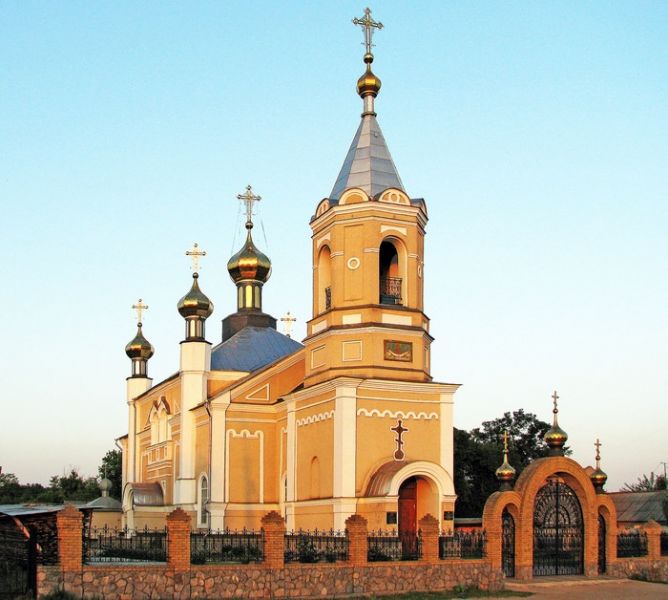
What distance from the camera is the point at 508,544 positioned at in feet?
65.2

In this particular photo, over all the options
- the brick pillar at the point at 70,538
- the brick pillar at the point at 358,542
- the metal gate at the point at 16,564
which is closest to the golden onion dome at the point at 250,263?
the brick pillar at the point at 358,542

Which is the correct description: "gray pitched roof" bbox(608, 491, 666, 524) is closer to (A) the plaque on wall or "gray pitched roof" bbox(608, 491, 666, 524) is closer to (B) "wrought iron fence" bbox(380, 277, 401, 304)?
(A) the plaque on wall

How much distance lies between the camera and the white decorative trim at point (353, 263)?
77.0 ft

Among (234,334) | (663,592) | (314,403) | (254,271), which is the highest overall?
(254,271)

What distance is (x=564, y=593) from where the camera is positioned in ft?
60.6

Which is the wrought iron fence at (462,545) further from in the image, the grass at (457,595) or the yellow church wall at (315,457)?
the yellow church wall at (315,457)

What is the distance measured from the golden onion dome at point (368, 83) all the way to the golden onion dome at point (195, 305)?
26.7ft

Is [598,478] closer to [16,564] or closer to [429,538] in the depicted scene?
[429,538]

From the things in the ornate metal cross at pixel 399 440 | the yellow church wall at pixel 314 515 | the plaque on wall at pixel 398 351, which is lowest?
the yellow church wall at pixel 314 515

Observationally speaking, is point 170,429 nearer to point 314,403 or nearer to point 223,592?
point 314,403

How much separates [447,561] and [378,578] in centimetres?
157

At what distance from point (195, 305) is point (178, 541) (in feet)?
46.9

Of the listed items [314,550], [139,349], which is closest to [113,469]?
[139,349]

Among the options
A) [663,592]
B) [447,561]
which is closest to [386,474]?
[447,561]
